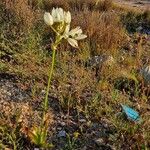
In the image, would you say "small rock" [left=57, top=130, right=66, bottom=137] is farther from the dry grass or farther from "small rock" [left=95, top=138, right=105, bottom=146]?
"small rock" [left=95, top=138, right=105, bottom=146]

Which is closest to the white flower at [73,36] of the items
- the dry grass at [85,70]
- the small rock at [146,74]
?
the dry grass at [85,70]

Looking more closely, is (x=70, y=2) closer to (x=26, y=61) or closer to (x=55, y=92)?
(x=26, y=61)

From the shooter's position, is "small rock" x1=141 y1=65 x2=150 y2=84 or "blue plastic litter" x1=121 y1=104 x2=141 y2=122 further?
"small rock" x1=141 y1=65 x2=150 y2=84

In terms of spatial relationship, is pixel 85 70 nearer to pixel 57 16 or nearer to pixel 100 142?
pixel 100 142

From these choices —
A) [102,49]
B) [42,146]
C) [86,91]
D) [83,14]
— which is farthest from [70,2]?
[42,146]

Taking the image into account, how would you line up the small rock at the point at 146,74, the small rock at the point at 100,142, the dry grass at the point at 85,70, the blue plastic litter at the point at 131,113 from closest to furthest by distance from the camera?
the small rock at the point at 100,142 → the blue plastic litter at the point at 131,113 → the dry grass at the point at 85,70 → the small rock at the point at 146,74

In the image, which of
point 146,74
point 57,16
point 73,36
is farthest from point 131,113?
point 57,16

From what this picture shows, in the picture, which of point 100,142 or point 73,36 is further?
point 100,142

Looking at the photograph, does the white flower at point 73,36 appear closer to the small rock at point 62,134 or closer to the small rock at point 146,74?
the small rock at point 62,134

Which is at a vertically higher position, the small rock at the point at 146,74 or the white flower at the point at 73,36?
the white flower at the point at 73,36

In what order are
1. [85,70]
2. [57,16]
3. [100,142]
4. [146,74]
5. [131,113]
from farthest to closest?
[85,70]
[146,74]
[131,113]
[100,142]
[57,16]

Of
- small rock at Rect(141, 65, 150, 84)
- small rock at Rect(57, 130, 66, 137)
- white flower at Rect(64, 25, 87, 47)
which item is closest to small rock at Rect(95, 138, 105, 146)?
small rock at Rect(57, 130, 66, 137)
